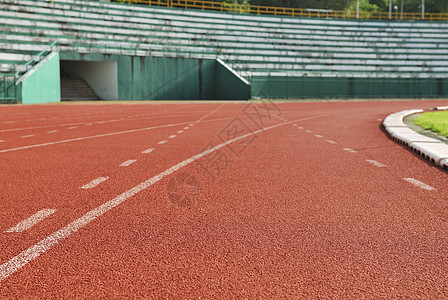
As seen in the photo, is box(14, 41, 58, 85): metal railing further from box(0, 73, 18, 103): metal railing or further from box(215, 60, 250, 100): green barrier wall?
box(215, 60, 250, 100): green barrier wall

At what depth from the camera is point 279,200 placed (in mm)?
4754

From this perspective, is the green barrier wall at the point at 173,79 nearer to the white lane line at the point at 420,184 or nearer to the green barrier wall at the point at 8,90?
the green barrier wall at the point at 8,90

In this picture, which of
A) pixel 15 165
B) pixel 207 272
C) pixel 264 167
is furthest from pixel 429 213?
pixel 15 165

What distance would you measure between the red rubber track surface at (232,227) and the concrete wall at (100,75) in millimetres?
25711

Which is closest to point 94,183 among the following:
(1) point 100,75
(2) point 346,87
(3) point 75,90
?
(3) point 75,90

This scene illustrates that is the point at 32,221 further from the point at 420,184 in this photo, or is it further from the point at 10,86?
the point at 10,86

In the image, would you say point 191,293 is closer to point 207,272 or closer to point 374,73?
point 207,272

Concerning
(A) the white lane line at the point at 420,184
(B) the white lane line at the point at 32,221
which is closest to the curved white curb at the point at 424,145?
(A) the white lane line at the point at 420,184

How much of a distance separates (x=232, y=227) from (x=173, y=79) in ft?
104

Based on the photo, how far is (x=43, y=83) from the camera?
2822cm

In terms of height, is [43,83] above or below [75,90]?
above

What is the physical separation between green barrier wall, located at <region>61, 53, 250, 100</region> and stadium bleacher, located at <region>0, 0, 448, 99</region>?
0.53 feet

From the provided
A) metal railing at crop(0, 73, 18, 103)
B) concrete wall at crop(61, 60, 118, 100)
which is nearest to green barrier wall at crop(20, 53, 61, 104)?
metal railing at crop(0, 73, 18, 103)

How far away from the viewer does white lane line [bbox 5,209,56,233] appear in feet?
12.4
